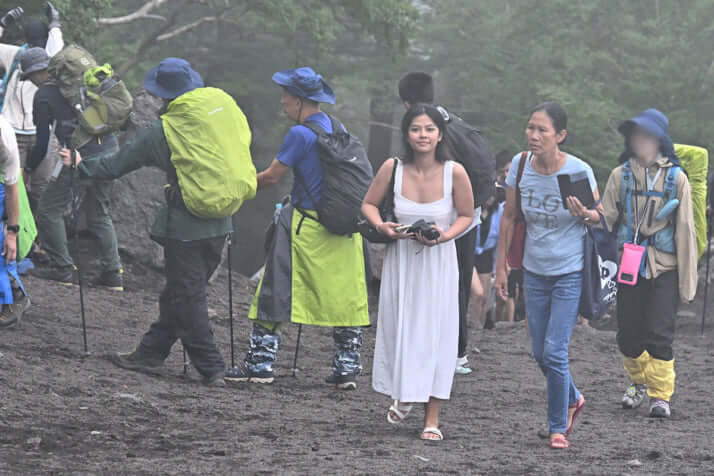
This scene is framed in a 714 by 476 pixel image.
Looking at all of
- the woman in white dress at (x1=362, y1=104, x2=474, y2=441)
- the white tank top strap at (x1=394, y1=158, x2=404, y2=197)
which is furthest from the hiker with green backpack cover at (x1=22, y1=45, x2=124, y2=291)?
the woman in white dress at (x1=362, y1=104, x2=474, y2=441)

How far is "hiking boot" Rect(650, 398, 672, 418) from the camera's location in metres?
7.42

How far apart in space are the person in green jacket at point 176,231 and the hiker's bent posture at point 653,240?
8.80ft

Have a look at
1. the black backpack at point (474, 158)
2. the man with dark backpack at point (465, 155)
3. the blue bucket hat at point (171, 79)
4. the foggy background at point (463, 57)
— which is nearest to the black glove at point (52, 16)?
the blue bucket hat at point (171, 79)

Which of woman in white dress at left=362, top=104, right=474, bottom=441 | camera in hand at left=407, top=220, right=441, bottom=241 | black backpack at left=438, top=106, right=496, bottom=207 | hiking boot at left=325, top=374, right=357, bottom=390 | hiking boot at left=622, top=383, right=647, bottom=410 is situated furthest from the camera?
hiking boot at left=622, top=383, right=647, bottom=410

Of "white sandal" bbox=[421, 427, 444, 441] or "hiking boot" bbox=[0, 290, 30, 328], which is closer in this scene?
"white sandal" bbox=[421, 427, 444, 441]

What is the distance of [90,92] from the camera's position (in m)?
9.06

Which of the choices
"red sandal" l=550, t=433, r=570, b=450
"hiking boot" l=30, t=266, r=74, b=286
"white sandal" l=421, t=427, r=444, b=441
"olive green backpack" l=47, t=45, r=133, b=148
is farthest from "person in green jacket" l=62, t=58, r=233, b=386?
"hiking boot" l=30, t=266, r=74, b=286

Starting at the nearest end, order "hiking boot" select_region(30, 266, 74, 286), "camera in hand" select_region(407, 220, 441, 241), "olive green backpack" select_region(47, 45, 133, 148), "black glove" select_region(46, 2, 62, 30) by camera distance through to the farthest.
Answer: "camera in hand" select_region(407, 220, 441, 241) < "olive green backpack" select_region(47, 45, 133, 148) < "hiking boot" select_region(30, 266, 74, 286) < "black glove" select_region(46, 2, 62, 30)

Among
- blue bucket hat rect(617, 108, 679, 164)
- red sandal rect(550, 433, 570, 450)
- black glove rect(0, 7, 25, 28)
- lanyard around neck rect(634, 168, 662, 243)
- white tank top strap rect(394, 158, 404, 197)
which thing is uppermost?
black glove rect(0, 7, 25, 28)

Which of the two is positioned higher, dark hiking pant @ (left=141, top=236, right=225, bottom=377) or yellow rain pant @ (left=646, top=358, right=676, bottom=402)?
dark hiking pant @ (left=141, top=236, right=225, bottom=377)

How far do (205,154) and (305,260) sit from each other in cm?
109

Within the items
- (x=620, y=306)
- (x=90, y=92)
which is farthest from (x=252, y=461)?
(x=90, y=92)

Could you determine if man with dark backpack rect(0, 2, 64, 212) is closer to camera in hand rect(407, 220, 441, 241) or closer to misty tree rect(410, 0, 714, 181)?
camera in hand rect(407, 220, 441, 241)

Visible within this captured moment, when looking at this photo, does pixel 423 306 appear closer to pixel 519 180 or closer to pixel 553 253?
Answer: pixel 553 253
